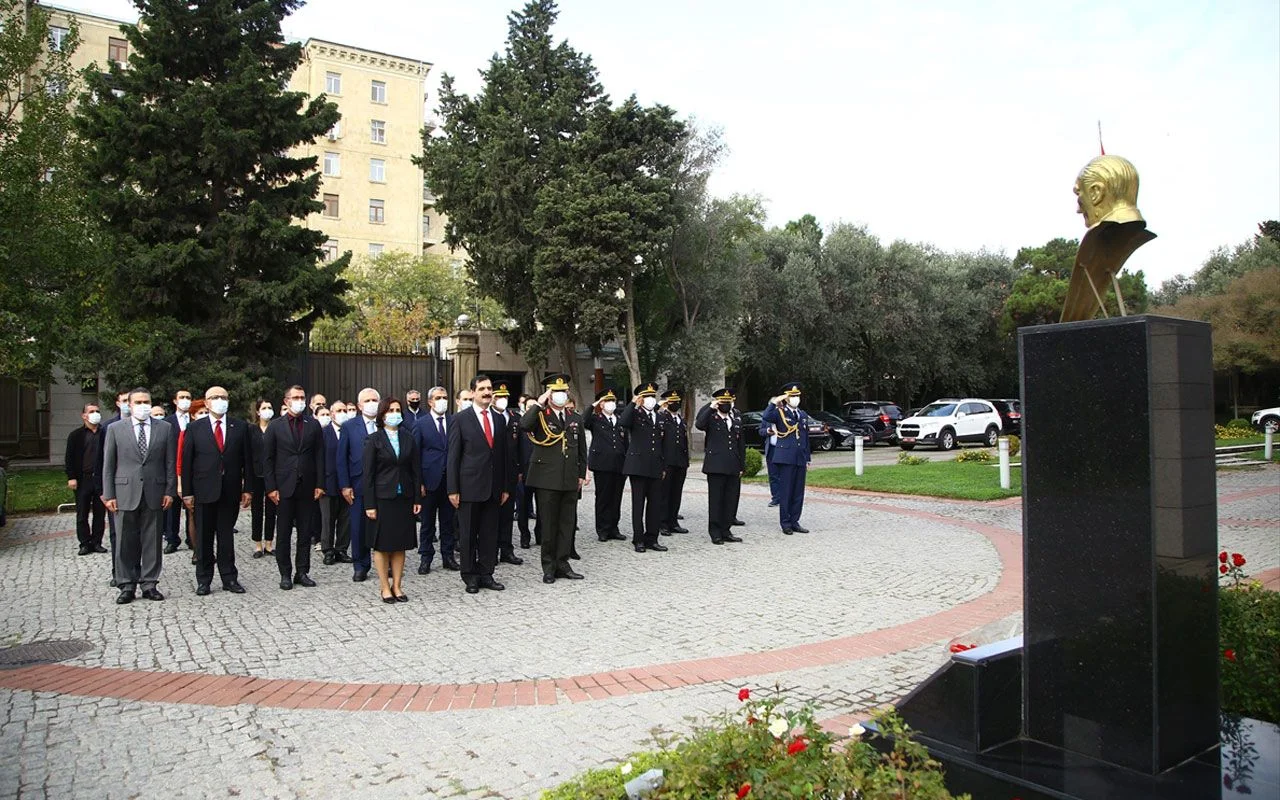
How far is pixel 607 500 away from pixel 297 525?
4.31m

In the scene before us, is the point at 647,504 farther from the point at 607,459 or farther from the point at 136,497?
the point at 136,497

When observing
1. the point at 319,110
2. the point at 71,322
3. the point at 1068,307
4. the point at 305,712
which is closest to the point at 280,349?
the point at 71,322

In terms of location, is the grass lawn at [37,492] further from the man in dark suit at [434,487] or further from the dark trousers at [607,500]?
the dark trousers at [607,500]

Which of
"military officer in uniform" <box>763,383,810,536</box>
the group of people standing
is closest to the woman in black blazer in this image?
the group of people standing

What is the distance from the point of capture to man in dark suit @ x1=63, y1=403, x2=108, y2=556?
36.2 ft

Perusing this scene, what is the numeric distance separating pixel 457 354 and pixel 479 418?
21.6m

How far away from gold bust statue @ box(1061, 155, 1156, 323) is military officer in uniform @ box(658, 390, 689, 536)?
7.56 metres

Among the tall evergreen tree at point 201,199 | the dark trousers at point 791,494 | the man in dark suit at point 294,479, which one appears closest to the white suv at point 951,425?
the dark trousers at point 791,494

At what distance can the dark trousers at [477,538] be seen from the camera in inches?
329

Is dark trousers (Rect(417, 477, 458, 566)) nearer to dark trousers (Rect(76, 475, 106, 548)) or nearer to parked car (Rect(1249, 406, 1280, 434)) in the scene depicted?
dark trousers (Rect(76, 475, 106, 548))

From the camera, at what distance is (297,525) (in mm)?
8789

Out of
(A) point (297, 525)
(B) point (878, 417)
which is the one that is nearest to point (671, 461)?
(A) point (297, 525)

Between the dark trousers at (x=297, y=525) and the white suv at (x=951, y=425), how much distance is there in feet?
78.1

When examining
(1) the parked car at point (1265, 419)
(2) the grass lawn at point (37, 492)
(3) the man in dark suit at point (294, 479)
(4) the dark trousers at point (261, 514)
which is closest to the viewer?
(3) the man in dark suit at point (294, 479)
